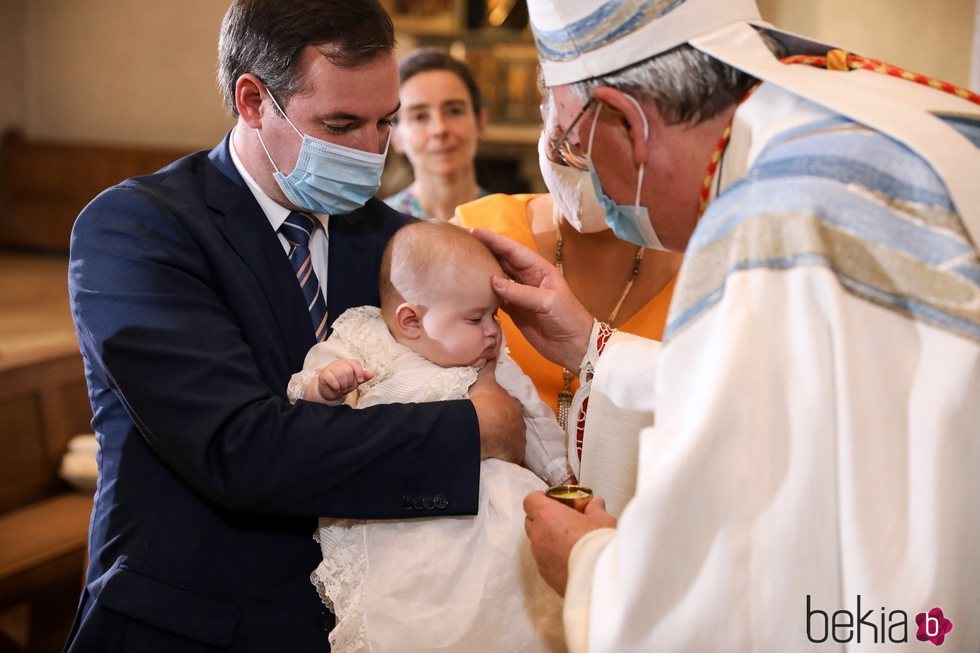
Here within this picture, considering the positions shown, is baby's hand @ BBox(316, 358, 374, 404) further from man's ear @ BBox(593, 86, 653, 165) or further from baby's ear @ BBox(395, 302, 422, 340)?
→ man's ear @ BBox(593, 86, 653, 165)

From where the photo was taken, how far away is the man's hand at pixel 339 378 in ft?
6.88

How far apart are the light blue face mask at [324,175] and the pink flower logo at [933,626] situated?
1.50 metres

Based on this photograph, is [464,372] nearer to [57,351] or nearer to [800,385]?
[800,385]

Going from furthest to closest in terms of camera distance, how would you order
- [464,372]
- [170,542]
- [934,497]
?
[464,372] → [170,542] → [934,497]

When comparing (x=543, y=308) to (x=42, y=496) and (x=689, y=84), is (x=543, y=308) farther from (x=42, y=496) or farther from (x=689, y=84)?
(x=42, y=496)

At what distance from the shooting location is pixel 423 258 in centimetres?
239

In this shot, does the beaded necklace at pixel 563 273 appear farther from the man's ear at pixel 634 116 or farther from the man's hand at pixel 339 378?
the man's ear at pixel 634 116

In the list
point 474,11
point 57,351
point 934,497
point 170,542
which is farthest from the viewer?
point 474,11

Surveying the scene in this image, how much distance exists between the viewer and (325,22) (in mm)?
2332

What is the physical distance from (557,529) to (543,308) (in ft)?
2.70

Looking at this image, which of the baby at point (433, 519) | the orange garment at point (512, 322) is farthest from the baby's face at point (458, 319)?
the orange garment at point (512, 322)

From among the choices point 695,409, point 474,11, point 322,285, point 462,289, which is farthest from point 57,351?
point 474,11

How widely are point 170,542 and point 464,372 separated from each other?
0.75 meters

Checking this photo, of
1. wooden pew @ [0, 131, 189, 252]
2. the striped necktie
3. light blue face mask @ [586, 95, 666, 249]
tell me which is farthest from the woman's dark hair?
wooden pew @ [0, 131, 189, 252]
